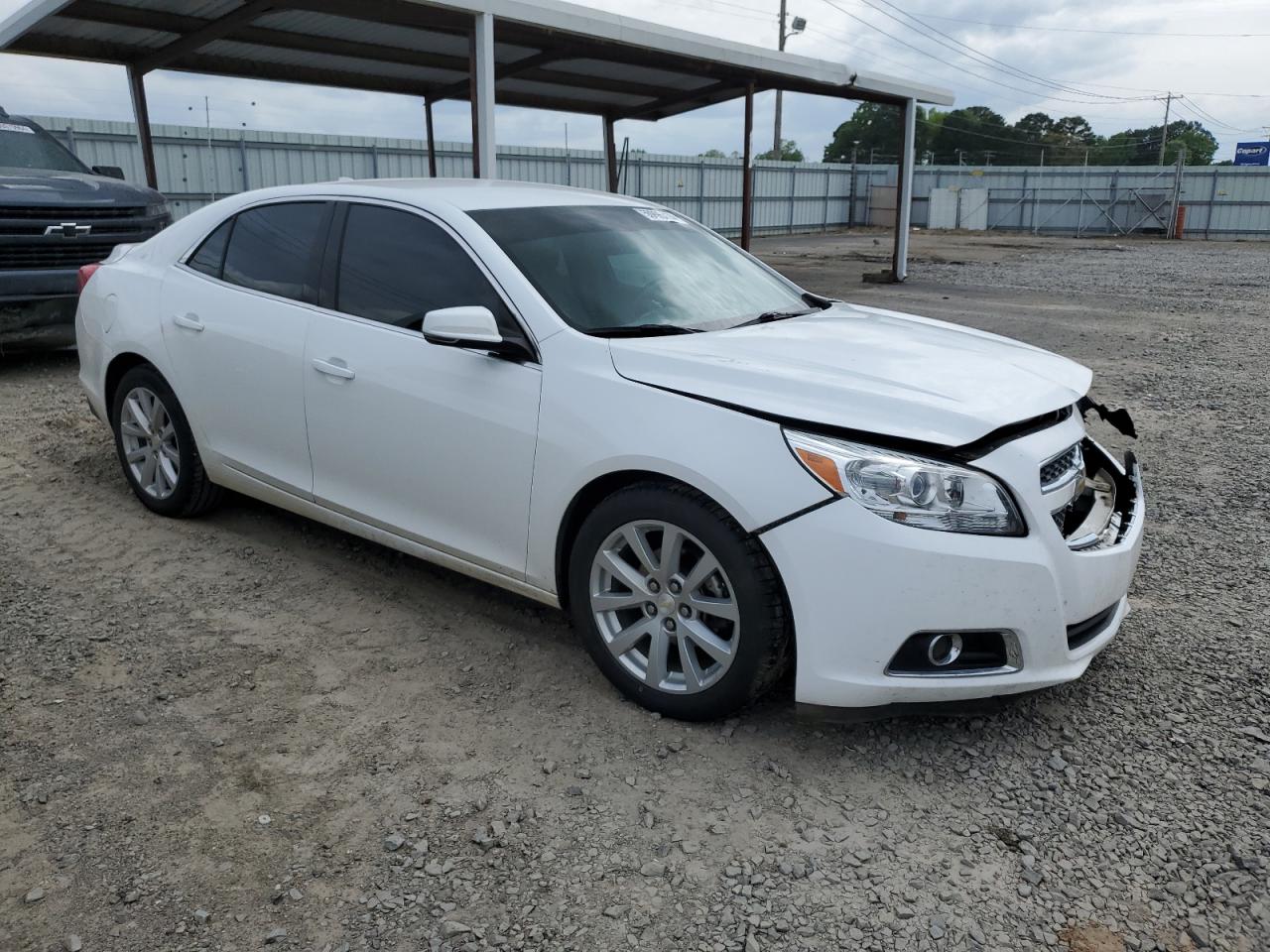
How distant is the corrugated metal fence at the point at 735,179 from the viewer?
20.0 metres

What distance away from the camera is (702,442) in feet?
9.88

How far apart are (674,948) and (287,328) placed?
9.60ft

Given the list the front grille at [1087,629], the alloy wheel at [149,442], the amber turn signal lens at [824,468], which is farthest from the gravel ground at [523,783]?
the amber turn signal lens at [824,468]

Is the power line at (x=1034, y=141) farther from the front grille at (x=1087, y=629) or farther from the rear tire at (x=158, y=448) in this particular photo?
the front grille at (x=1087, y=629)

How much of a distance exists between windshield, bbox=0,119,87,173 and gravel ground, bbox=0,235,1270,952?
6001 millimetres

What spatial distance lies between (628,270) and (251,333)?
1.65 meters

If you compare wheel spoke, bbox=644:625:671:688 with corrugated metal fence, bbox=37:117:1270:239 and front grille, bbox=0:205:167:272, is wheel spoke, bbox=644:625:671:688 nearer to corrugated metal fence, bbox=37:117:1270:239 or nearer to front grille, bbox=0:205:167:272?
front grille, bbox=0:205:167:272

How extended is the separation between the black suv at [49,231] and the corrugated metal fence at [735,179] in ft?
35.5

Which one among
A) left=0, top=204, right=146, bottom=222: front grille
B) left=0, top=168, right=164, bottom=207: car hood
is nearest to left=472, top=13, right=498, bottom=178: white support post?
left=0, top=168, right=164, bottom=207: car hood

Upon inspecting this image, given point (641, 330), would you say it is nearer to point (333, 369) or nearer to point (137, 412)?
point (333, 369)

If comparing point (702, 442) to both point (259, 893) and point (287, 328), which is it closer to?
point (259, 893)

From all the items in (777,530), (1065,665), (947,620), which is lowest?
(1065,665)

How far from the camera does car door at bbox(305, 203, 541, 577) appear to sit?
3.52 meters

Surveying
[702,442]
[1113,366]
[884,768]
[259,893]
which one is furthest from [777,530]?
[1113,366]
